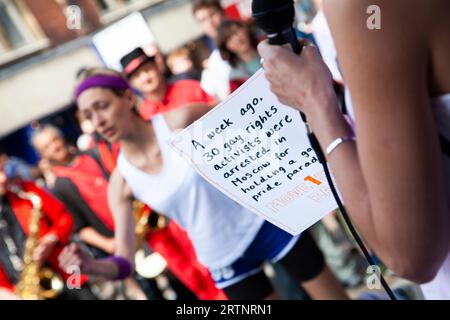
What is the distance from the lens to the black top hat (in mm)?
2473

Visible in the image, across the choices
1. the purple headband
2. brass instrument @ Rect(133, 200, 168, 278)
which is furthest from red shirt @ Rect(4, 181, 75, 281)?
the purple headband

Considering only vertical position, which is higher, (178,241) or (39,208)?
(39,208)

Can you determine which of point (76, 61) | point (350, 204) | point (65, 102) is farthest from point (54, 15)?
point (350, 204)

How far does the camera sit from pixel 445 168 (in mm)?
980

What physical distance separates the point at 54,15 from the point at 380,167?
1018 centimetres

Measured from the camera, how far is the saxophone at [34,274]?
10.1ft

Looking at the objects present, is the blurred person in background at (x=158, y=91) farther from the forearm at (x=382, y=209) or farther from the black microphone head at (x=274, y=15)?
the forearm at (x=382, y=209)

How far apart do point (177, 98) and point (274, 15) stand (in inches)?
76.8

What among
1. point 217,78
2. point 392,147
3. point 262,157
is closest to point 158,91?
point 217,78

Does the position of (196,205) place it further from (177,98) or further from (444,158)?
(444,158)

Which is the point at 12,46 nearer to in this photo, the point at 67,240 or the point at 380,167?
the point at 67,240

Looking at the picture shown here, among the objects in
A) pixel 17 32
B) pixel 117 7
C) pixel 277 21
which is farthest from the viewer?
pixel 117 7

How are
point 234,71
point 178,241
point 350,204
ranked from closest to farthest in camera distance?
point 350,204
point 178,241
point 234,71

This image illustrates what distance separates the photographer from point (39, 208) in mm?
3221
